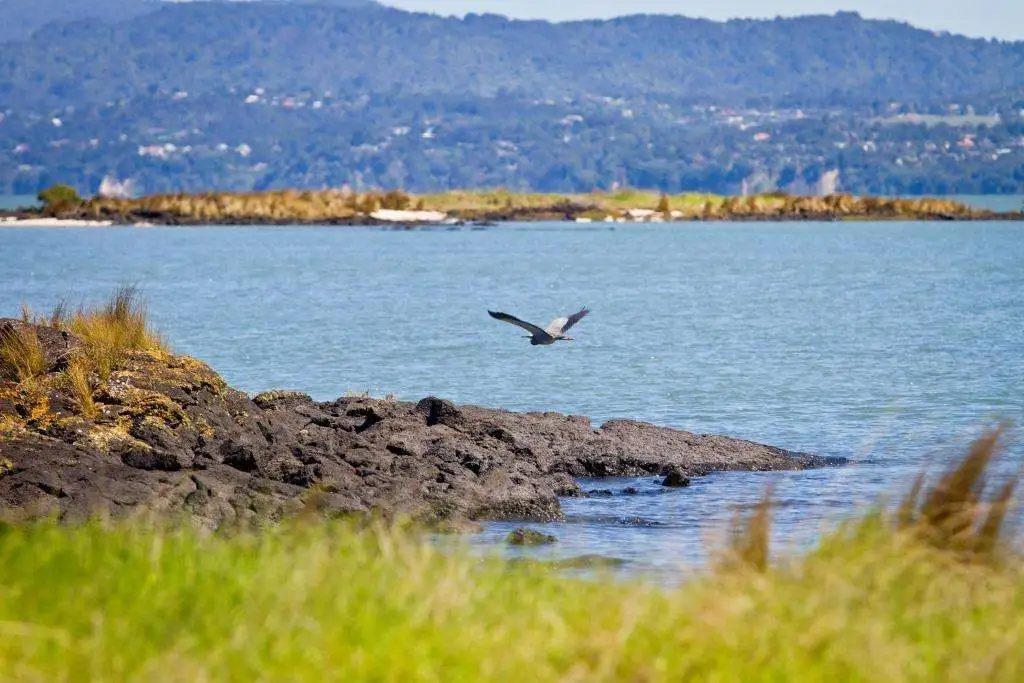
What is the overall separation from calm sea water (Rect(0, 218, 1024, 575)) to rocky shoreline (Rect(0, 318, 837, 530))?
734 mm

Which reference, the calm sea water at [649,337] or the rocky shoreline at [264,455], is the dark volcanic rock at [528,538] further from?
the rocky shoreline at [264,455]

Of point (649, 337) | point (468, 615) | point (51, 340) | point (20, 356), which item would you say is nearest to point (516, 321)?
point (51, 340)

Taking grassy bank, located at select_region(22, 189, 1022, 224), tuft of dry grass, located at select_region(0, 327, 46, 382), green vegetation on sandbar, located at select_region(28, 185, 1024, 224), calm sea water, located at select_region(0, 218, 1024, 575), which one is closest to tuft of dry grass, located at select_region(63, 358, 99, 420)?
tuft of dry grass, located at select_region(0, 327, 46, 382)

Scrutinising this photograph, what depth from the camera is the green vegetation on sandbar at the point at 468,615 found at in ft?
23.0

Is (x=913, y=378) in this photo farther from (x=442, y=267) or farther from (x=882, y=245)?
(x=882, y=245)

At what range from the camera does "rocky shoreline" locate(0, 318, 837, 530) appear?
46.4 ft

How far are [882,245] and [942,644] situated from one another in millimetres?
99874

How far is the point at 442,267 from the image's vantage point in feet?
259

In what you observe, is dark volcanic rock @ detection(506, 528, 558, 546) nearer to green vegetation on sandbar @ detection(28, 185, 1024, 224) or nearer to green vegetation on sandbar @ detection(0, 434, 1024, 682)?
green vegetation on sandbar @ detection(0, 434, 1024, 682)

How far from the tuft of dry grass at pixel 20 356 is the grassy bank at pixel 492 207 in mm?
106570

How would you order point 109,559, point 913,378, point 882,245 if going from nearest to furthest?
point 109,559
point 913,378
point 882,245

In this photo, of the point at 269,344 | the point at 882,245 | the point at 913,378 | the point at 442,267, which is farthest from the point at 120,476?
the point at 882,245

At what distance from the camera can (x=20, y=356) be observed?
16516mm

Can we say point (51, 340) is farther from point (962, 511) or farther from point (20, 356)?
point (962, 511)
